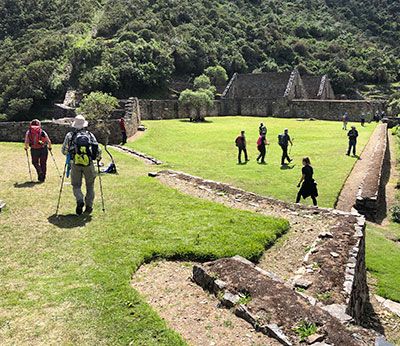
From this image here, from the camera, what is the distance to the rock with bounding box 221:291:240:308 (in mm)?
5179

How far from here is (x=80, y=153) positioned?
27.2 feet

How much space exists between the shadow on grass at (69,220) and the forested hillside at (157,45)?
110 feet

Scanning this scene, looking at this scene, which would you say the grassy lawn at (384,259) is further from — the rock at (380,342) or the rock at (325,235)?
the rock at (380,342)

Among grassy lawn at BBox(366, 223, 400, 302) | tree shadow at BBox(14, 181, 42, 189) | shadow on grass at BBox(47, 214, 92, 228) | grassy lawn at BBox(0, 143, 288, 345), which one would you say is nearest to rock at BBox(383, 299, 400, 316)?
grassy lawn at BBox(366, 223, 400, 302)

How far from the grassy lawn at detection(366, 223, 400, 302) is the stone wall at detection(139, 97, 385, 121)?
97.4 ft

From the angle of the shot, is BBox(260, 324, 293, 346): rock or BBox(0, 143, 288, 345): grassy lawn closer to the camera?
BBox(260, 324, 293, 346): rock

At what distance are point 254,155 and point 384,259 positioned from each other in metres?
12.1

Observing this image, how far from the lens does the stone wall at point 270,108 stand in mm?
38434

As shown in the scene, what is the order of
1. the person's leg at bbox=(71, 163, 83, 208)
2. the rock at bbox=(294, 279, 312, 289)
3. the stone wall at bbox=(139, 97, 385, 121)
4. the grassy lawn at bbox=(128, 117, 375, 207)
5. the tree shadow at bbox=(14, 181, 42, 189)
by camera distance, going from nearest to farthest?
1. the rock at bbox=(294, 279, 312, 289)
2. the person's leg at bbox=(71, 163, 83, 208)
3. the tree shadow at bbox=(14, 181, 42, 189)
4. the grassy lawn at bbox=(128, 117, 375, 207)
5. the stone wall at bbox=(139, 97, 385, 121)

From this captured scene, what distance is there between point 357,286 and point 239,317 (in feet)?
10.5

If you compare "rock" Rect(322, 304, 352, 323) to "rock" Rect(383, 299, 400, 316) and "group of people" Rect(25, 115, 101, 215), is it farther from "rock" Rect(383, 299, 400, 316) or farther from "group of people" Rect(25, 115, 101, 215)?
"group of people" Rect(25, 115, 101, 215)

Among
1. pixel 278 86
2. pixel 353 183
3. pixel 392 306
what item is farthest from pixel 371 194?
pixel 278 86

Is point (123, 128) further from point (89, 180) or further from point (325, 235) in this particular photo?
point (325, 235)

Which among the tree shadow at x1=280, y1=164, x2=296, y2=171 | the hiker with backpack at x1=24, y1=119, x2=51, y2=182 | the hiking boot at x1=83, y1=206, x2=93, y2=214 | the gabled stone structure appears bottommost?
the tree shadow at x1=280, y1=164, x2=296, y2=171
